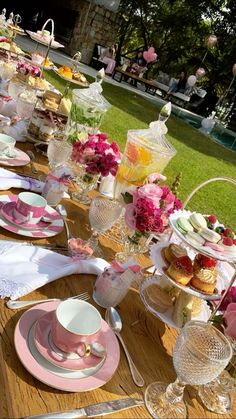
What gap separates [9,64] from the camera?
255cm

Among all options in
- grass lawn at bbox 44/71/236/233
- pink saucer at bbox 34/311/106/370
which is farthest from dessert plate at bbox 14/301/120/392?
grass lawn at bbox 44/71/236/233

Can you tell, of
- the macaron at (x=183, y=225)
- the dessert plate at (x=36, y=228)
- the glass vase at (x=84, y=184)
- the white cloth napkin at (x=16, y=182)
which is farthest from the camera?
the glass vase at (x=84, y=184)

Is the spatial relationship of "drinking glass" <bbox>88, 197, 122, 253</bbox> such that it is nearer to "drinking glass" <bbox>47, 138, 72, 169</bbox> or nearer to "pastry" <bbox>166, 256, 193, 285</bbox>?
"pastry" <bbox>166, 256, 193, 285</bbox>

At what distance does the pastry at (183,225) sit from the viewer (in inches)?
44.9

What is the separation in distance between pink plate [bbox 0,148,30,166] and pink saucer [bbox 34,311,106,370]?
895 mm

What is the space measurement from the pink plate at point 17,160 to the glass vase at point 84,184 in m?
0.24

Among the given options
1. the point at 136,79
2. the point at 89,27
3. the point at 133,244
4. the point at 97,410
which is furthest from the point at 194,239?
the point at 89,27

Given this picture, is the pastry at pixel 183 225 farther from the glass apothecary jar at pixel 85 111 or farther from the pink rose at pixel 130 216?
the glass apothecary jar at pixel 85 111

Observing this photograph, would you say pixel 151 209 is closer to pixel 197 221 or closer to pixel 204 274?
pixel 197 221

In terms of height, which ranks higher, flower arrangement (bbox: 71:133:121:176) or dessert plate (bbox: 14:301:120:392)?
flower arrangement (bbox: 71:133:121:176)

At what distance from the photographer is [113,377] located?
3.07 ft

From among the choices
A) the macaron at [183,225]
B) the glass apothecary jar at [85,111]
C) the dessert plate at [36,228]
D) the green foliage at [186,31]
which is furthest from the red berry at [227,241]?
the green foliage at [186,31]

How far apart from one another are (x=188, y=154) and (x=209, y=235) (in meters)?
6.82

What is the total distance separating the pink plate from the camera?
1.67 m
